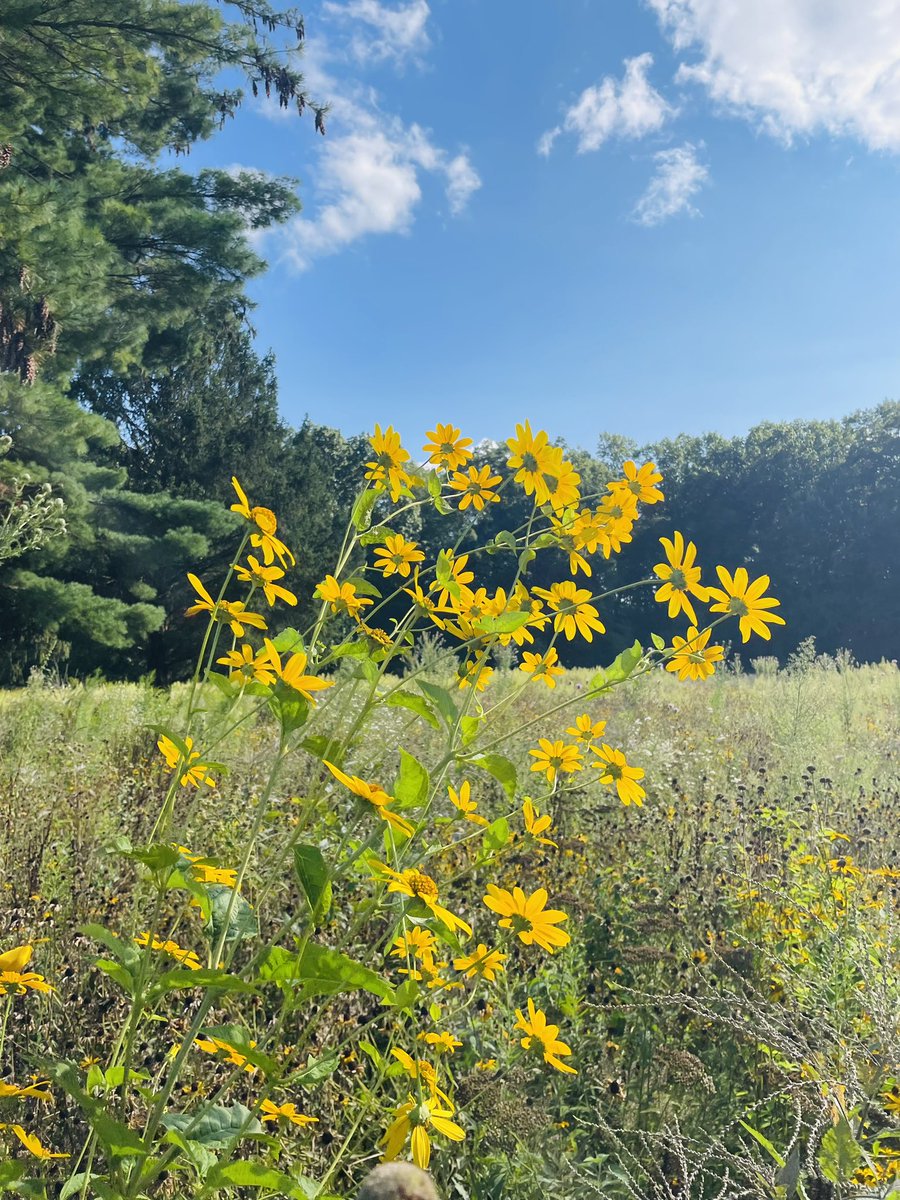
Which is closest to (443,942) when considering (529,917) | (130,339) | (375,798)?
(529,917)

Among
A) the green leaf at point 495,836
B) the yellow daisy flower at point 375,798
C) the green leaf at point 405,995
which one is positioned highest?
the yellow daisy flower at point 375,798

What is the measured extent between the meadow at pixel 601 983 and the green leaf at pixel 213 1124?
0.19 feet

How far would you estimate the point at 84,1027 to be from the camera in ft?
5.04

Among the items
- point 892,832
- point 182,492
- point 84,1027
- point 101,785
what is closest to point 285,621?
point 182,492

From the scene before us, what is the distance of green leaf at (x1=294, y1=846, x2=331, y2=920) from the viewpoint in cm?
82

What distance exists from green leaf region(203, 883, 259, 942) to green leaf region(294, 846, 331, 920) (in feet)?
0.33

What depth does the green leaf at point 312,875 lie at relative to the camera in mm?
823

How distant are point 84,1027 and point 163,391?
13325 mm

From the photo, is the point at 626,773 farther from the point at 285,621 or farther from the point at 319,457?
the point at 319,457

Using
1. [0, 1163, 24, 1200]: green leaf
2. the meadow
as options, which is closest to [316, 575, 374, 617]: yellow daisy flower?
the meadow

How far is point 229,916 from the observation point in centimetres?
90

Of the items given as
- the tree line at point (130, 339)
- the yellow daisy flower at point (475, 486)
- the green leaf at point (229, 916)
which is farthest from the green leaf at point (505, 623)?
the tree line at point (130, 339)

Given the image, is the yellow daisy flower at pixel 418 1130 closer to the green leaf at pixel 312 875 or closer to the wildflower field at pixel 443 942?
the wildflower field at pixel 443 942

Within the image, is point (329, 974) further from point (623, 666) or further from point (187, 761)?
point (623, 666)
